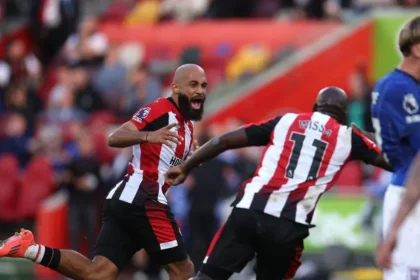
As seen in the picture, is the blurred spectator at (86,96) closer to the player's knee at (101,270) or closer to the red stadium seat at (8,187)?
the red stadium seat at (8,187)

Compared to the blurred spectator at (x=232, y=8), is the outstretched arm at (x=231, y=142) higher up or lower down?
lower down

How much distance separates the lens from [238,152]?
661 inches

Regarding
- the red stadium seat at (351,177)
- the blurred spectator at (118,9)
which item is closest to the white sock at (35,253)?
the red stadium seat at (351,177)

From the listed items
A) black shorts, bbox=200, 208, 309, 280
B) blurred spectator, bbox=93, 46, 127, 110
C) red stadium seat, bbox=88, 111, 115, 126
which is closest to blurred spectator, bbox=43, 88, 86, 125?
red stadium seat, bbox=88, 111, 115, 126

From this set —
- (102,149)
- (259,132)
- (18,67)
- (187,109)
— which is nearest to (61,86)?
(18,67)

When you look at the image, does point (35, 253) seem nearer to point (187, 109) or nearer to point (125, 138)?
point (125, 138)

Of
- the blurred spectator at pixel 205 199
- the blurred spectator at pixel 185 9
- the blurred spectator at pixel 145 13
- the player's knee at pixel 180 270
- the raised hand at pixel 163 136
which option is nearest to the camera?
the raised hand at pixel 163 136

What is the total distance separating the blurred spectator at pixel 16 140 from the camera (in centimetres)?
1828

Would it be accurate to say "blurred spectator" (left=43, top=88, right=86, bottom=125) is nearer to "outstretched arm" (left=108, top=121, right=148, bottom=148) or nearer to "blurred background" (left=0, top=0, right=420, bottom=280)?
"blurred background" (left=0, top=0, right=420, bottom=280)

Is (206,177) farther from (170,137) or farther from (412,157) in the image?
(412,157)

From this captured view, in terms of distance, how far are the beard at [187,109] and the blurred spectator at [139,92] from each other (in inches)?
340

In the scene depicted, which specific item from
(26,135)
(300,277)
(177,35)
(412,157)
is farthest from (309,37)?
(412,157)

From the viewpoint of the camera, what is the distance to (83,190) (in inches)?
667

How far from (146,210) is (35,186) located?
8.08 meters
